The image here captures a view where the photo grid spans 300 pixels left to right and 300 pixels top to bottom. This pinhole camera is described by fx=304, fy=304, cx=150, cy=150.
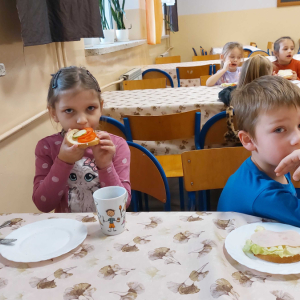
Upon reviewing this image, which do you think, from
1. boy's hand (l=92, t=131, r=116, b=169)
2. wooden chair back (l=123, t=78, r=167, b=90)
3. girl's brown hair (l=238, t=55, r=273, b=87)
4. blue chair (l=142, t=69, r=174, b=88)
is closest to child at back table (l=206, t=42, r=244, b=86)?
wooden chair back (l=123, t=78, r=167, b=90)

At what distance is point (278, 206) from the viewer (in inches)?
30.0

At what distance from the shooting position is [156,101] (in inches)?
88.8

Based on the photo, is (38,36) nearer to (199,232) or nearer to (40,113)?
(40,113)

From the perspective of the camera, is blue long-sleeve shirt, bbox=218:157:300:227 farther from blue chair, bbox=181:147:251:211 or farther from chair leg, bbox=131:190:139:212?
chair leg, bbox=131:190:139:212

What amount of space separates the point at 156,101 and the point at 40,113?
0.87 meters

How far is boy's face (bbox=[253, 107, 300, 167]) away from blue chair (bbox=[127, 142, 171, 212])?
1.39 ft

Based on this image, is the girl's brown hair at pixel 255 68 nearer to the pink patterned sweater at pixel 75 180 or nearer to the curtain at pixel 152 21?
the pink patterned sweater at pixel 75 180

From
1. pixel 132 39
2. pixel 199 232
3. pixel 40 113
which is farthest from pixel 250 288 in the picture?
pixel 132 39

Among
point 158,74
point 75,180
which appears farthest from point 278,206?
point 158,74

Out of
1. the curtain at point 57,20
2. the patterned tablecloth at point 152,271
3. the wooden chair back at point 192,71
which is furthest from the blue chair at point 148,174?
the wooden chair back at point 192,71

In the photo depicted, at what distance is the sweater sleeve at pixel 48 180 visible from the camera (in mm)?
958

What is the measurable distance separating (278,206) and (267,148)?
0.65ft

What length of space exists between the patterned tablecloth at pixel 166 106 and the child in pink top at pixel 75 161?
0.97m

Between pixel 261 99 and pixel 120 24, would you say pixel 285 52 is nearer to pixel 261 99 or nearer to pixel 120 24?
pixel 120 24
